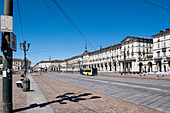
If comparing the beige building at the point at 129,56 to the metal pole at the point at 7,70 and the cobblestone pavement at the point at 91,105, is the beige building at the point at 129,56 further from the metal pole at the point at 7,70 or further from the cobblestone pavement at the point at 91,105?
the metal pole at the point at 7,70

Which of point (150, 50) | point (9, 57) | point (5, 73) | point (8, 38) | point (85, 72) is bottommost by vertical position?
point (85, 72)

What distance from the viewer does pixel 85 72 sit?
162 ft

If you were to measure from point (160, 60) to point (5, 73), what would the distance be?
50.9 meters

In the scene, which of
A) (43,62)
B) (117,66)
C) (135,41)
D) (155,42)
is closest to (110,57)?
(117,66)

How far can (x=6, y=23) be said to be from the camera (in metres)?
4.79

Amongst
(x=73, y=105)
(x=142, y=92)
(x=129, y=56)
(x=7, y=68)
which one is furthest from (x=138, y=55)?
(x=7, y=68)

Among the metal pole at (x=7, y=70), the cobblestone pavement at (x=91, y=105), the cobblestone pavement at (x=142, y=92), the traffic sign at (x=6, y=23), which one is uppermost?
the traffic sign at (x=6, y=23)

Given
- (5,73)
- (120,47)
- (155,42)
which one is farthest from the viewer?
(120,47)

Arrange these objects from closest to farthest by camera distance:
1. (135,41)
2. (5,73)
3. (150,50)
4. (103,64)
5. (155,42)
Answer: (5,73) < (155,42) < (135,41) < (150,50) < (103,64)

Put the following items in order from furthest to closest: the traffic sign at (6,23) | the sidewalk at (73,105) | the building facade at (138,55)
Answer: the building facade at (138,55) → the sidewalk at (73,105) → the traffic sign at (6,23)

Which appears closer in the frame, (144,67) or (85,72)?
(85,72)

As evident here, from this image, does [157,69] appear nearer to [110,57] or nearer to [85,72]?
[85,72]

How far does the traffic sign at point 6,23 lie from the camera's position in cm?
472

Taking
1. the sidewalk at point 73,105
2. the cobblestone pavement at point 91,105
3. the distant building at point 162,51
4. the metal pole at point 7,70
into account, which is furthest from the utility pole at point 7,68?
the distant building at point 162,51
